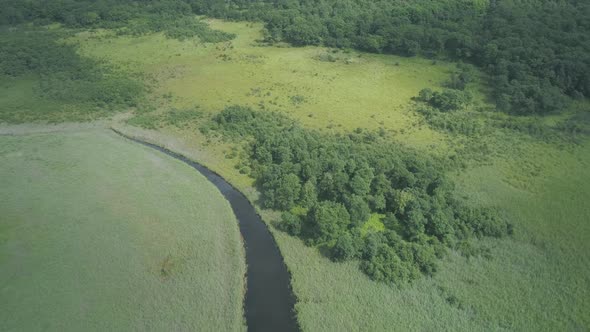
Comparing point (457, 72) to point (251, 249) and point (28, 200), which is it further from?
point (28, 200)

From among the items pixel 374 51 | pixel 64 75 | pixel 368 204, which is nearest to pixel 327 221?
pixel 368 204

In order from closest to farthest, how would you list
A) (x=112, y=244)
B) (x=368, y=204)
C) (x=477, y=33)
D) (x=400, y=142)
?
(x=112, y=244), (x=368, y=204), (x=400, y=142), (x=477, y=33)

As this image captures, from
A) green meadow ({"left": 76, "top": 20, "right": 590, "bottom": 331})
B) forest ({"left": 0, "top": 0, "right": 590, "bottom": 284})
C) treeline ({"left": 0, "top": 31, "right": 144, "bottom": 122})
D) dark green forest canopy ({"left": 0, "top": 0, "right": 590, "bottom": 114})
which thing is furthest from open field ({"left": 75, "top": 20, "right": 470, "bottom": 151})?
dark green forest canopy ({"left": 0, "top": 0, "right": 590, "bottom": 114})

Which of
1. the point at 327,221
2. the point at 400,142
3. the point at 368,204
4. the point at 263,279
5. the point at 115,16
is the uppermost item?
the point at 115,16

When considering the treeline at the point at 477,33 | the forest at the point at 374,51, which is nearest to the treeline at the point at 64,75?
the forest at the point at 374,51

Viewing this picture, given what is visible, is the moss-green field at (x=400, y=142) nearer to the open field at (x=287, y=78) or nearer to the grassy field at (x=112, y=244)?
the open field at (x=287, y=78)

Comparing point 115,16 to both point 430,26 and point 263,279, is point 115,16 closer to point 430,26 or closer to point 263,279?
point 430,26

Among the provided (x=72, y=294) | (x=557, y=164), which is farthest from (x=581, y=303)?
(x=72, y=294)
